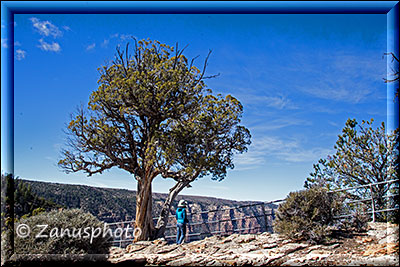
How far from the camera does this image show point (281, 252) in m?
10.0

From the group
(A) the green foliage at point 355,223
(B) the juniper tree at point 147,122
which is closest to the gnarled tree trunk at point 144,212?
(B) the juniper tree at point 147,122

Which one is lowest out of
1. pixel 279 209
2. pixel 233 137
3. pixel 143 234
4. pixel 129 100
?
pixel 143 234

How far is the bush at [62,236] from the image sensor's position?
880 centimetres

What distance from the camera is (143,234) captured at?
50.7 feet

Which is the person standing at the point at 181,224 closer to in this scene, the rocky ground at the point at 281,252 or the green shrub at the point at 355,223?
the rocky ground at the point at 281,252

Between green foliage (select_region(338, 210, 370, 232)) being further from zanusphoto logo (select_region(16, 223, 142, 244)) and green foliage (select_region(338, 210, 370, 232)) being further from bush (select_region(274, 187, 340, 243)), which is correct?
zanusphoto logo (select_region(16, 223, 142, 244))

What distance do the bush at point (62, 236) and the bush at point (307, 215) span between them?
513 centimetres

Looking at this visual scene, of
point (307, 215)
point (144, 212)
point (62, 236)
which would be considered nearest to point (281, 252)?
point (307, 215)

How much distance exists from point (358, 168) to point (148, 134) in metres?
9.24

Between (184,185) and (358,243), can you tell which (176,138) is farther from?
(358,243)

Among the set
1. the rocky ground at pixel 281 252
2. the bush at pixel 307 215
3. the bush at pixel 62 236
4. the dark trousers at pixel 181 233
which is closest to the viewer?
the bush at pixel 62 236

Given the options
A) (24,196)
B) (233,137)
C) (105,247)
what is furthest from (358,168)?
(24,196)

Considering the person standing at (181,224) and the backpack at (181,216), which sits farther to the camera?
the backpack at (181,216)

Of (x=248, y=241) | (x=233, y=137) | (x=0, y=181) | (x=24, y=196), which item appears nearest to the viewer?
(x=0, y=181)
